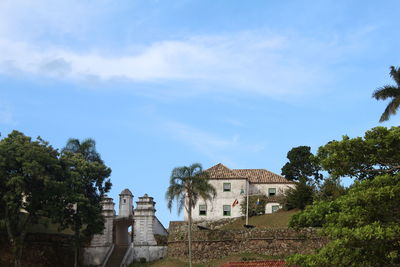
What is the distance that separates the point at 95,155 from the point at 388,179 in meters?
33.7

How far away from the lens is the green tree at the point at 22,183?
42375mm

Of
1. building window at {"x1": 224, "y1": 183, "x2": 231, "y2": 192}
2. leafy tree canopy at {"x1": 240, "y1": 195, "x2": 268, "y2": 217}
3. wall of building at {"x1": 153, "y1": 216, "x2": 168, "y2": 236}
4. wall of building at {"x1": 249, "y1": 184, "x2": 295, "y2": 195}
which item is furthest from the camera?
wall of building at {"x1": 249, "y1": 184, "x2": 295, "y2": 195}

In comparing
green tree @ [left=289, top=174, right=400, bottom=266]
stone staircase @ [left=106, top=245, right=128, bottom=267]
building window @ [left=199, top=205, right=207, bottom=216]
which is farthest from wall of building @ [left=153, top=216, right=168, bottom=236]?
green tree @ [left=289, top=174, right=400, bottom=266]

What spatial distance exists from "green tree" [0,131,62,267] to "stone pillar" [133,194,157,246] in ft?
33.2

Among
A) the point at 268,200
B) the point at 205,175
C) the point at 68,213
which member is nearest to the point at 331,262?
the point at 205,175

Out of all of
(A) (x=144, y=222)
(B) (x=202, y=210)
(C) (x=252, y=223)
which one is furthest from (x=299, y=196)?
(A) (x=144, y=222)

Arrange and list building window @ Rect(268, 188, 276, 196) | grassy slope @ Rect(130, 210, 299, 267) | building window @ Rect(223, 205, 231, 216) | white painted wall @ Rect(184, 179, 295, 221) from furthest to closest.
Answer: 1. building window @ Rect(268, 188, 276, 196)
2. building window @ Rect(223, 205, 231, 216)
3. white painted wall @ Rect(184, 179, 295, 221)
4. grassy slope @ Rect(130, 210, 299, 267)

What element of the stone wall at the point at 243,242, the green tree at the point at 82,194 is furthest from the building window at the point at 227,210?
the green tree at the point at 82,194

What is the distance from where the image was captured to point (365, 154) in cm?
2345

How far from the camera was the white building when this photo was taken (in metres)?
59.4

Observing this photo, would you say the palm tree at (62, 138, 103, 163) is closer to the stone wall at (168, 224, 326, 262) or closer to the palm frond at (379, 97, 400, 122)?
the stone wall at (168, 224, 326, 262)

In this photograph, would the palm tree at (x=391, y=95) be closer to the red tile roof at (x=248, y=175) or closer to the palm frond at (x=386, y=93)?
the palm frond at (x=386, y=93)

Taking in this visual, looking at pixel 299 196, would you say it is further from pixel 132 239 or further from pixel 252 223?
pixel 132 239

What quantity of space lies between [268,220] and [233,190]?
6.65m
